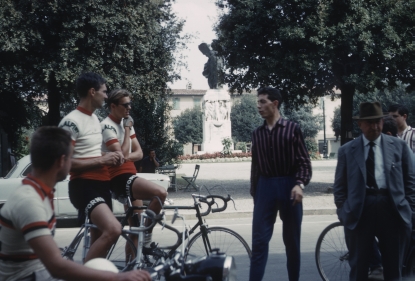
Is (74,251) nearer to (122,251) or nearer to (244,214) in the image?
(122,251)

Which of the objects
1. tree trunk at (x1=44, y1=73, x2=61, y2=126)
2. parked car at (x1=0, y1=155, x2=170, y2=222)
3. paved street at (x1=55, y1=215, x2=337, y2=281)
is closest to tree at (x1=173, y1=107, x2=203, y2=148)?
tree trunk at (x1=44, y1=73, x2=61, y2=126)

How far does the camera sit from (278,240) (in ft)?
36.7

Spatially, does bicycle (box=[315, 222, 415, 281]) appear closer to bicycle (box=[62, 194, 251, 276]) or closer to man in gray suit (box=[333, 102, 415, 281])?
bicycle (box=[62, 194, 251, 276])

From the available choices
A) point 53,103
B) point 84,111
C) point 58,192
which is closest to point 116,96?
point 84,111

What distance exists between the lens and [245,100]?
111 meters

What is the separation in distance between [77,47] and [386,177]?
61.3ft

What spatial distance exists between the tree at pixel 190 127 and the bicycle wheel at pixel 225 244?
102m

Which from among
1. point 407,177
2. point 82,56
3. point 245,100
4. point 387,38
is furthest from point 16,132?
point 245,100

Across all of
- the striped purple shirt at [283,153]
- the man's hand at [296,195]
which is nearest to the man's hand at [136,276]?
the man's hand at [296,195]

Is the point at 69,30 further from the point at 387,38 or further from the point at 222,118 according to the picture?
the point at 222,118

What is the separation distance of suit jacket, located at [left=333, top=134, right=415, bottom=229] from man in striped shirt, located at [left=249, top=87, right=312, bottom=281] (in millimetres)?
451

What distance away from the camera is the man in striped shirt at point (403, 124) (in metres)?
8.88

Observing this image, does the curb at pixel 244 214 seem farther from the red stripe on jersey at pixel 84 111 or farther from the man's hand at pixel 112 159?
the red stripe on jersey at pixel 84 111

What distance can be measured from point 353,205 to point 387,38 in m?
16.2
